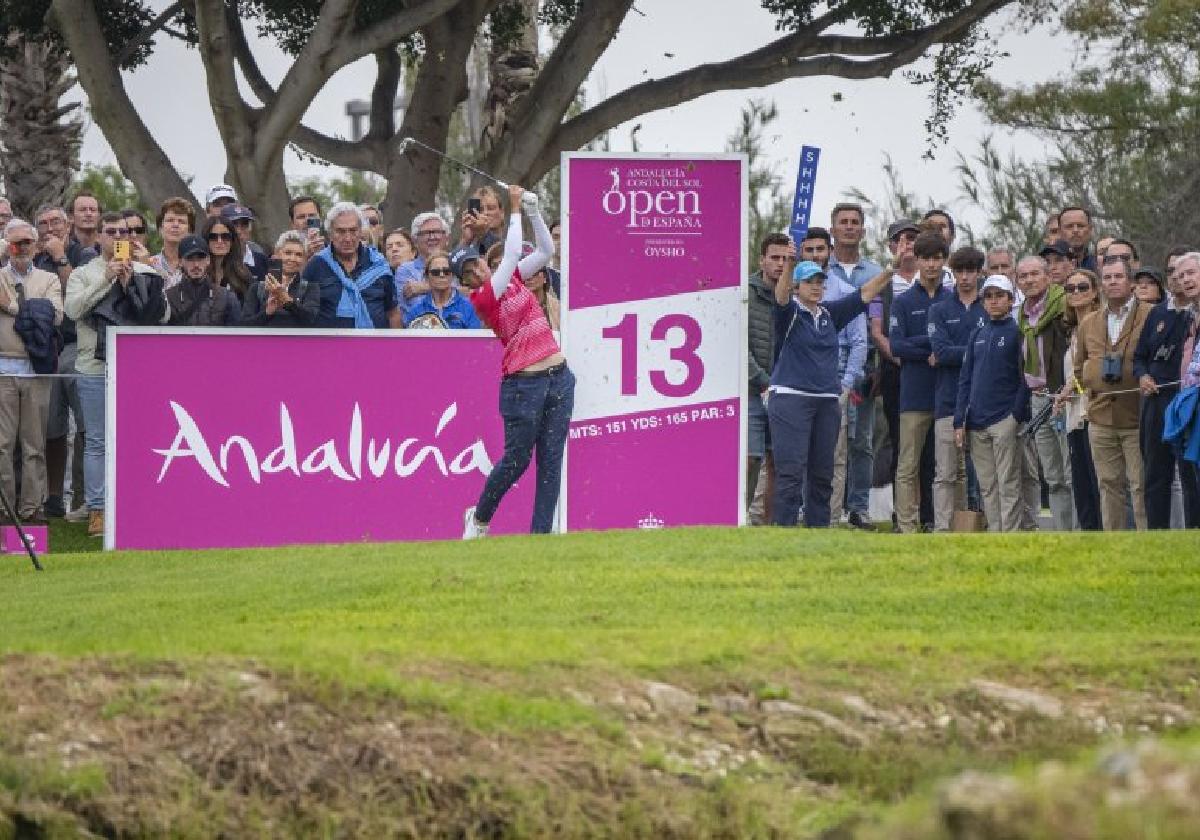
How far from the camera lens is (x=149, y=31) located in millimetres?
30234

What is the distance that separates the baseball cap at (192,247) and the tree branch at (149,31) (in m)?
12.5

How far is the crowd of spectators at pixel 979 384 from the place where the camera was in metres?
16.6

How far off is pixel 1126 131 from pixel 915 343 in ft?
72.4

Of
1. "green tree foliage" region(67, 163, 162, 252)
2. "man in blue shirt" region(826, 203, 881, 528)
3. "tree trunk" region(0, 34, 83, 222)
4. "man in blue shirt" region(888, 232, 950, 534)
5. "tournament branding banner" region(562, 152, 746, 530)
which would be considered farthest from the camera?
"green tree foliage" region(67, 163, 162, 252)

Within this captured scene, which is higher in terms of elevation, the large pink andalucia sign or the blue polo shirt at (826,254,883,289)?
the blue polo shirt at (826,254,883,289)

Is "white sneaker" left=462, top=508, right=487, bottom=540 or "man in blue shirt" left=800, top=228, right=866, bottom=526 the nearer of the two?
"white sneaker" left=462, top=508, right=487, bottom=540

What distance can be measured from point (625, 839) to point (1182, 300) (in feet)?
30.1

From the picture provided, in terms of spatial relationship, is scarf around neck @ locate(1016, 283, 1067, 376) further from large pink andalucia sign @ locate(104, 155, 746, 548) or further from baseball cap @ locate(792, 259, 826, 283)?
large pink andalucia sign @ locate(104, 155, 746, 548)

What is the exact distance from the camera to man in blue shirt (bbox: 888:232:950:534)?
18609mm

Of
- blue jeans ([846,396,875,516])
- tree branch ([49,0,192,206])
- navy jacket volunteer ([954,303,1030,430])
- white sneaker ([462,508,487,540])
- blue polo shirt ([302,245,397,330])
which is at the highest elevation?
tree branch ([49,0,192,206])

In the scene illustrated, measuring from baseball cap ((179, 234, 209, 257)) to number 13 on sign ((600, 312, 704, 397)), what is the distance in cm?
323

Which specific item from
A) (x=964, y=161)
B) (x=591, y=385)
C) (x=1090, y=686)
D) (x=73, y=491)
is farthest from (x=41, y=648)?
(x=964, y=161)

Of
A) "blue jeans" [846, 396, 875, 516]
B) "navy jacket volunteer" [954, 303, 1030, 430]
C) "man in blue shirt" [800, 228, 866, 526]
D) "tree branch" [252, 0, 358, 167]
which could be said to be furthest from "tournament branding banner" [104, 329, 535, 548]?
"tree branch" [252, 0, 358, 167]

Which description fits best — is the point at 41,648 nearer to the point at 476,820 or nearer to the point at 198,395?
the point at 476,820
